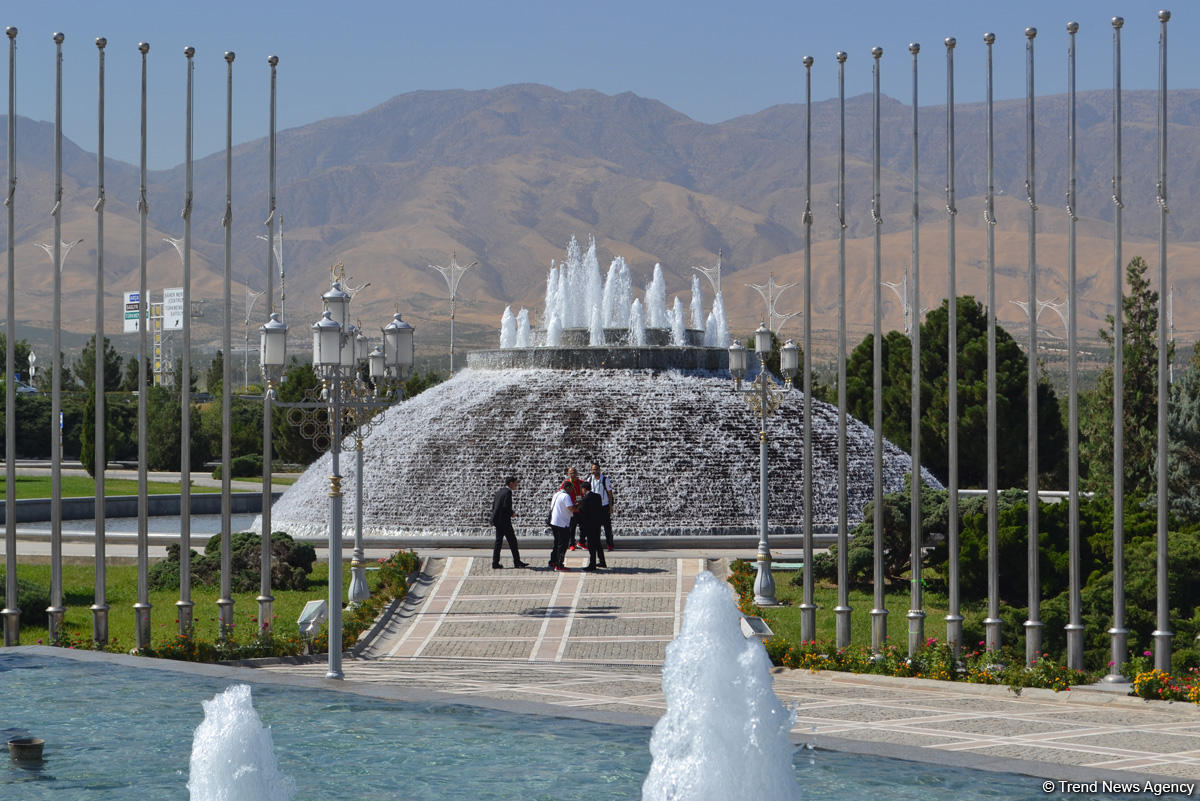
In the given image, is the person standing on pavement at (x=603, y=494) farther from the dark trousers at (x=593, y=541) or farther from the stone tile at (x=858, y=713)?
the stone tile at (x=858, y=713)

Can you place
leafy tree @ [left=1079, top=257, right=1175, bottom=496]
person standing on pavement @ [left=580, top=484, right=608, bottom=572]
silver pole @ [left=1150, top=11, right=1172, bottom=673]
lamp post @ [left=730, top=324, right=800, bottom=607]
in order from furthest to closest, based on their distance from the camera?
leafy tree @ [left=1079, top=257, right=1175, bottom=496] < person standing on pavement @ [left=580, top=484, right=608, bottom=572] < lamp post @ [left=730, top=324, right=800, bottom=607] < silver pole @ [left=1150, top=11, right=1172, bottom=673]

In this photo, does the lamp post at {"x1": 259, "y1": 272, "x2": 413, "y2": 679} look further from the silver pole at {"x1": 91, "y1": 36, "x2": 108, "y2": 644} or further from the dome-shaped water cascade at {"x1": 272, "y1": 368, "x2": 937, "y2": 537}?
the dome-shaped water cascade at {"x1": 272, "y1": 368, "x2": 937, "y2": 537}

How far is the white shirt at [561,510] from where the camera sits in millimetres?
23031

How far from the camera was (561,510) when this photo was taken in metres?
23.1

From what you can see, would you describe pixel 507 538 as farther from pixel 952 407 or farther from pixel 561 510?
pixel 952 407

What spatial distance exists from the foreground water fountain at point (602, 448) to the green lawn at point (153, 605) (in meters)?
3.91

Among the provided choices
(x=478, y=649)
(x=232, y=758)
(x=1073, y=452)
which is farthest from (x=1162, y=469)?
(x=232, y=758)

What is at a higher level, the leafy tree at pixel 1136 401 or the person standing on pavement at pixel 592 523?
the leafy tree at pixel 1136 401

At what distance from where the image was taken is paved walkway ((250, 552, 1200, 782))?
11242mm

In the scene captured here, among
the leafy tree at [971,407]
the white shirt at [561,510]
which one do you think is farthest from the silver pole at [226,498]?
the leafy tree at [971,407]

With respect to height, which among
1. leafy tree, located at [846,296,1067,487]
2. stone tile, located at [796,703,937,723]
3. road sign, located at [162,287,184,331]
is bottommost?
stone tile, located at [796,703,937,723]

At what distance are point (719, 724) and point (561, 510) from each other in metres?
15.0

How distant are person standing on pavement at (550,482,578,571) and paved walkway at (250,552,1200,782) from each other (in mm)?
294

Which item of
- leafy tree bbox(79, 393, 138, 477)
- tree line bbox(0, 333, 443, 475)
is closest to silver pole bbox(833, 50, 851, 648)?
tree line bbox(0, 333, 443, 475)
